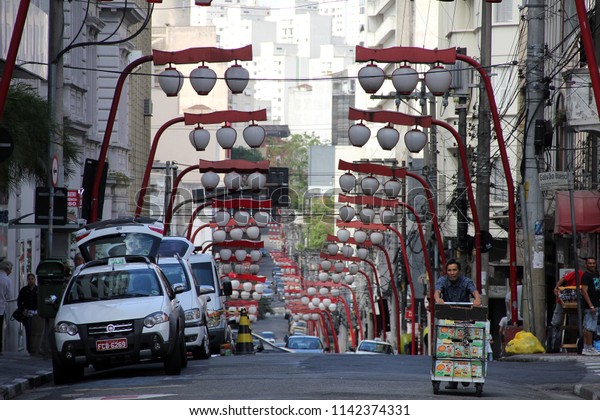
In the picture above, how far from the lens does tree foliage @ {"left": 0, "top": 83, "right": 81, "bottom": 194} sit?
2250 cm

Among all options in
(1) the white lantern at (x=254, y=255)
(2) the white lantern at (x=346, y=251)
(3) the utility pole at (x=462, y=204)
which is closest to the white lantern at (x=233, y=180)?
(3) the utility pole at (x=462, y=204)

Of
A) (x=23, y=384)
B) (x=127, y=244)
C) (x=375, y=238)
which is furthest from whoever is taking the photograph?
(x=375, y=238)

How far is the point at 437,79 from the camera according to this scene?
26812 millimetres

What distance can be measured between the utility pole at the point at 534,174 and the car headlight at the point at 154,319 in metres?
11.0

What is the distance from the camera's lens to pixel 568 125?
29.0 m

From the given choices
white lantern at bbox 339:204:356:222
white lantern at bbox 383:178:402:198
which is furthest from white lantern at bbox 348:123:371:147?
white lantern at bbox 339:204:356:222

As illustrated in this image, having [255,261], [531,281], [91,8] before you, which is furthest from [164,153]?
[531,281]

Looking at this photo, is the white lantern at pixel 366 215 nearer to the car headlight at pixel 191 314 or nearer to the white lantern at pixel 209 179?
the white lantern at pixel 209 179

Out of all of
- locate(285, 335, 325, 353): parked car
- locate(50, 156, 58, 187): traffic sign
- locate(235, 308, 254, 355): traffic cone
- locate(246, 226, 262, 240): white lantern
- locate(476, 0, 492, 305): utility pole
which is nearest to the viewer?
locate(50, 156, 58, 187): traffic sign

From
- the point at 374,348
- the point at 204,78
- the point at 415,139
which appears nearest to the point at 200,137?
the point at 415,139

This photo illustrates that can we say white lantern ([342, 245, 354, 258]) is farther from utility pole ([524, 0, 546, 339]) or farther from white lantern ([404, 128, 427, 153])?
utility pole ([524, 0, 546, 339])

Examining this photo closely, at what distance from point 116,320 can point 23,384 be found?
1.55 m

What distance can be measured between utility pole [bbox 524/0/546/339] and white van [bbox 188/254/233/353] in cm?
674

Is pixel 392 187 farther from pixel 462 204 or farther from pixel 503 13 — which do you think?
pixel 503 13
